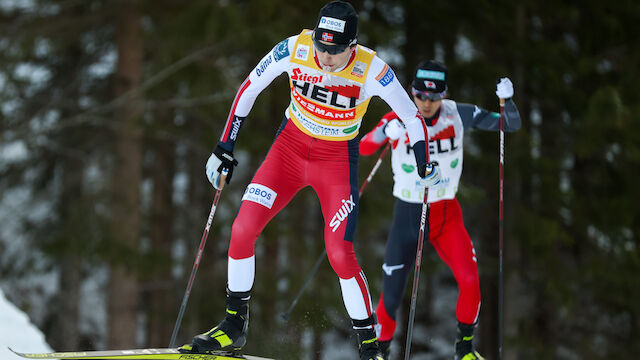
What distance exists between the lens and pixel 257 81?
14.1ft

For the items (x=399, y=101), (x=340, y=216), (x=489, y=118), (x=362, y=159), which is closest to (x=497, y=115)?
(x=489, y=118)

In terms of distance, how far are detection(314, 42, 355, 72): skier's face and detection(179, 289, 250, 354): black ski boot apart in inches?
58.9

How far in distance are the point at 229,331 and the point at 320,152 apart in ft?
4.12

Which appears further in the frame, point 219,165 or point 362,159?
point 362,159

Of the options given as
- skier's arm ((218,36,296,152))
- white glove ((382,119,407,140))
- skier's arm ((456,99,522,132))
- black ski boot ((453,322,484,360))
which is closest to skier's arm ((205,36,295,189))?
skier's arm ((218,36,296,152))

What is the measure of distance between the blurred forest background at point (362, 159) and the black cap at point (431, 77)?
4.25 metres

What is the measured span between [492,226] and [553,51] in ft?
10.9

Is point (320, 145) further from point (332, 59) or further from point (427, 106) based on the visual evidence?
point (427, 106)

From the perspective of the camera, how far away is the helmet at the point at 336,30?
3.93 metres

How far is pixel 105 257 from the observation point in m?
9.80

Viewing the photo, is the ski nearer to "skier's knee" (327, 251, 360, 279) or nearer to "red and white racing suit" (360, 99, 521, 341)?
"skier's knee" (327, 251, 360, 279)

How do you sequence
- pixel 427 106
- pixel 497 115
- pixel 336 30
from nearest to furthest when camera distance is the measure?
1. pixel 336 30
2. pixel 427 106
3. pixel 497 115

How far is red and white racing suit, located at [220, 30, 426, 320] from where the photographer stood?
163 inches

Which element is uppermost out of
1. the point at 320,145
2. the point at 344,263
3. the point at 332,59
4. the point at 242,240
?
the point at 332,59
